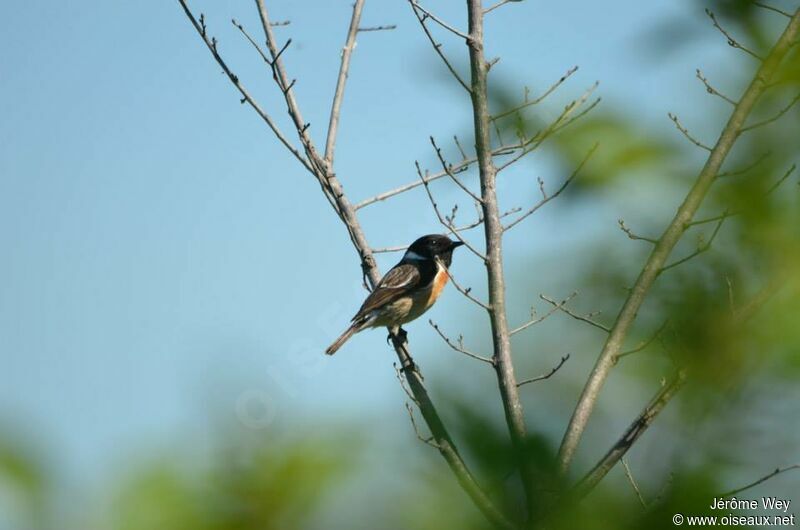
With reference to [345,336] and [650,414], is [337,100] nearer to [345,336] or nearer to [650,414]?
[345,336]

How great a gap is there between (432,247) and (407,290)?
Answer: 1.05m

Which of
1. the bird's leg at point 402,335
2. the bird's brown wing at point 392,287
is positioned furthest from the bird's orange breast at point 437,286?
the bird's leg at point 402,335

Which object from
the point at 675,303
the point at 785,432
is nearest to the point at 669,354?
the point at 675,303

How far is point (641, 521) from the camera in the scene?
1.15 meters

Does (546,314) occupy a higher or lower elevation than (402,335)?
lower

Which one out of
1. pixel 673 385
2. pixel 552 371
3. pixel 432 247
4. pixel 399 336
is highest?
pixel 432 247

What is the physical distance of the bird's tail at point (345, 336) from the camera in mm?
9844

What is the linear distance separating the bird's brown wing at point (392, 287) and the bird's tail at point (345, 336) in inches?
3.3

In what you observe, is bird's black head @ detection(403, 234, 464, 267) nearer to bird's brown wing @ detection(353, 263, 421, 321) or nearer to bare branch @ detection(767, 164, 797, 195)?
bird's brown wing @ detection(353, 263, 421, 321)

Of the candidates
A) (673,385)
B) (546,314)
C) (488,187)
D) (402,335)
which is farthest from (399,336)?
(673,385)

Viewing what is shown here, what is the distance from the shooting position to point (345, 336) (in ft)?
32.5

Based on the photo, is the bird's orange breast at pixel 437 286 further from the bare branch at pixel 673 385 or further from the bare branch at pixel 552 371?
the bare branch at pixel 673 385

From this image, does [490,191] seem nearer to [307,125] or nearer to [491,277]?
[491,277]

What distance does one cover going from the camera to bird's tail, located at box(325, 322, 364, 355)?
984 cm
